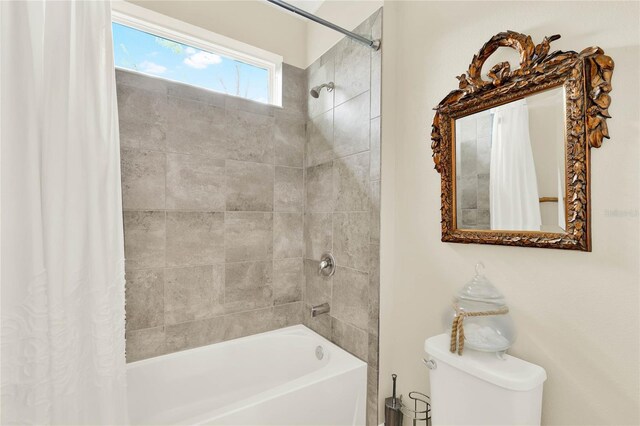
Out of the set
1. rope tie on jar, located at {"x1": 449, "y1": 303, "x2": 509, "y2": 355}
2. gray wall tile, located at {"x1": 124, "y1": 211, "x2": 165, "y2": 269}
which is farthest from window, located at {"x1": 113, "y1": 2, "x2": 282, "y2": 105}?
rope tie on jar, located at {"x1": 449, "y1": 303, "x2": 509, "y2": 355}

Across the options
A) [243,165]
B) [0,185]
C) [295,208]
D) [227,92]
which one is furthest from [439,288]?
[227,92]

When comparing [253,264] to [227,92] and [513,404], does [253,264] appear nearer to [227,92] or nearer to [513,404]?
[227,92]

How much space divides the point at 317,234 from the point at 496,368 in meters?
1.32

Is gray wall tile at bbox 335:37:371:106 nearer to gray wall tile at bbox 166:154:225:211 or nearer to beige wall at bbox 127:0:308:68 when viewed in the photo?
beige wall at bbox 127:0:308:68

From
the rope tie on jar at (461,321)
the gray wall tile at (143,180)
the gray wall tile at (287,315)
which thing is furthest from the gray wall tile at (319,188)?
the rope tie on jar at (461,321)

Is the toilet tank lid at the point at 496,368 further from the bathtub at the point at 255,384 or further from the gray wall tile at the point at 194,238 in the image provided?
the gray wall tile at the point at 194,238

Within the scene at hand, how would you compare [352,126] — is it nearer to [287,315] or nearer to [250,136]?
[250,136]

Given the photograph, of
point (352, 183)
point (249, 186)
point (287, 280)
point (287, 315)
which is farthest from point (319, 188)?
point (287, 315)

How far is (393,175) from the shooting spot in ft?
5.70

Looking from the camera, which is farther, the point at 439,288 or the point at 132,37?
the point at 132,37

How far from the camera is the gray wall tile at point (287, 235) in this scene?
2.24 meters

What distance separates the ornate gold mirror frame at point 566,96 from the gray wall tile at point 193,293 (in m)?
1.47

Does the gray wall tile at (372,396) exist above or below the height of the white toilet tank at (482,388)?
below

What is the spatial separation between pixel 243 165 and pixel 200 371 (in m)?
1.32
